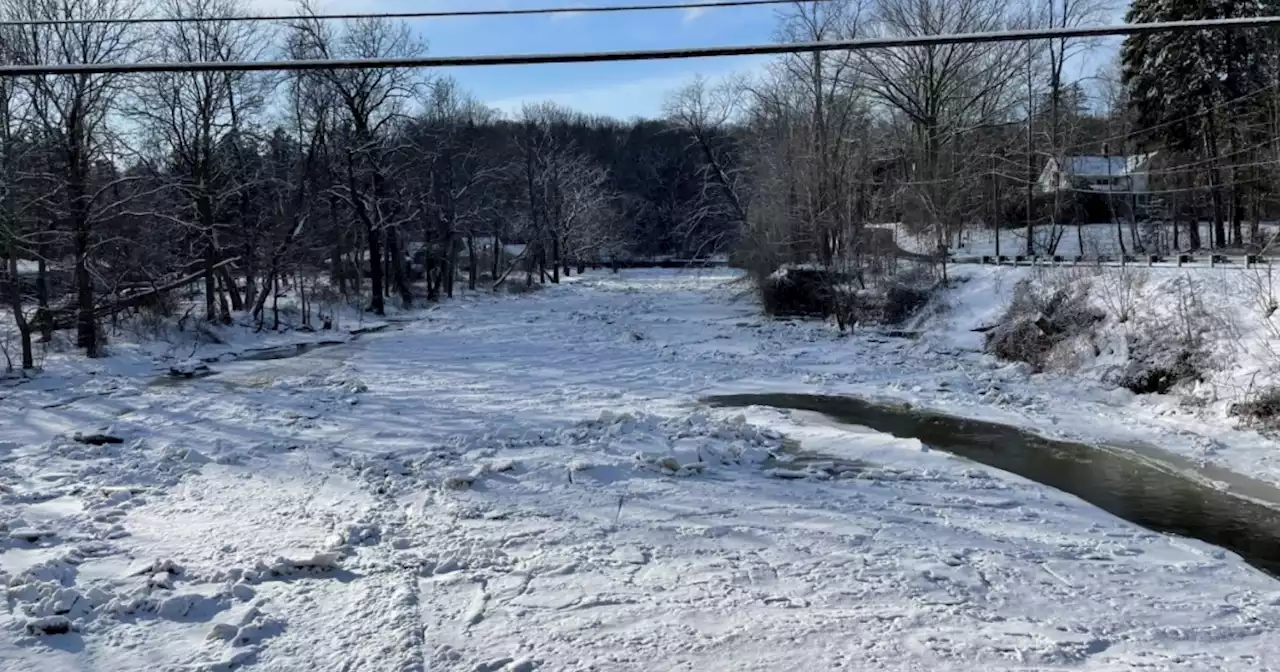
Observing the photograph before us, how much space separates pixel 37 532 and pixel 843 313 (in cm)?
2347

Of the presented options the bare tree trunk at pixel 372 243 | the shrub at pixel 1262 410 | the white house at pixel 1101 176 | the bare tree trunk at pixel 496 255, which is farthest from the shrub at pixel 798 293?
the bare tree trunk at pixel 496 255

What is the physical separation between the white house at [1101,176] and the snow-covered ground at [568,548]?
89.0 feet

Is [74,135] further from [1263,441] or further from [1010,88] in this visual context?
[1010,88]

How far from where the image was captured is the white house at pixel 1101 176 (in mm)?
38844

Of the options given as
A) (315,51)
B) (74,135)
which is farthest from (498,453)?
(315,51)

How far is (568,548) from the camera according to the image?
7.65 metres

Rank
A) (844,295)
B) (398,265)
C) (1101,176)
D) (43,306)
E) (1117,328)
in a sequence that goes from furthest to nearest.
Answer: (1101,176) → (398,265) → (844,295) → (43,306) → (1117,328)

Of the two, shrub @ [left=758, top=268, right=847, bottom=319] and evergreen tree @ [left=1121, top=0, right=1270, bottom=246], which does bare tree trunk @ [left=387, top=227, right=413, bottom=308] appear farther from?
evergreen tree @ [left=1121, top=0, right=1270, bottom=246]

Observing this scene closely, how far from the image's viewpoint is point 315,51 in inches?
1414

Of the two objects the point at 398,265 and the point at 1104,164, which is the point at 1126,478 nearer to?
the point at 398,265

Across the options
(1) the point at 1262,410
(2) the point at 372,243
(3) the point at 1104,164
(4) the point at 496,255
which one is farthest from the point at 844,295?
(3) the point at 1104,164

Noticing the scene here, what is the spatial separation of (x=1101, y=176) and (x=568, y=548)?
51.6 meters

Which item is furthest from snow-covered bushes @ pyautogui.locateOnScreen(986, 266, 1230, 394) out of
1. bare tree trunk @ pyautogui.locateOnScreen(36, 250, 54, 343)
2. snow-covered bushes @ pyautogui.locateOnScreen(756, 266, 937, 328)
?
bare tree trunk @ pyautogui.locateOnScreen(36, 250, 54, 343)

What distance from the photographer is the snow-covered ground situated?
19.0 ft
